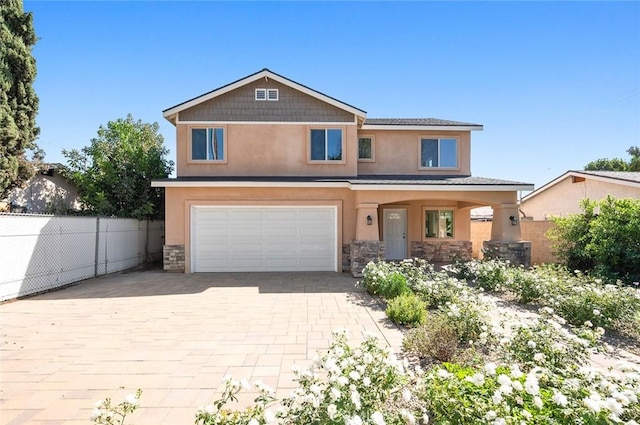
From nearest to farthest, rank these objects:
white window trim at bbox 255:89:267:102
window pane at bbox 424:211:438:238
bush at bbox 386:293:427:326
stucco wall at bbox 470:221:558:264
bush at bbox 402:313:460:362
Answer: bush at bbox 402:313:460:362
bush at bbox 386:293:427:326
white window trim at bbox 255:89:267:102
stucco wall at bbox 470:221:558:264
window pane at bbox 424:211:438:238

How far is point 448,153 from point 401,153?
7.03ft

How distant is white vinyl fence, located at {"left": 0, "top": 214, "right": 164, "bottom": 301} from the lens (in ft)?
27.0

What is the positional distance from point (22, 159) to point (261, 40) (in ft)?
34.6

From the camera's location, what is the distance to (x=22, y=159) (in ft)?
42.5

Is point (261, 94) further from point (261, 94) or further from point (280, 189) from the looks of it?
point (280, 189)

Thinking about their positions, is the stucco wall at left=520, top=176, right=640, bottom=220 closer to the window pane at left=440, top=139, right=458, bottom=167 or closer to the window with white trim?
the window with white trim

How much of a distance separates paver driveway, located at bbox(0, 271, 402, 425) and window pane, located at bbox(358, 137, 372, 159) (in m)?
6.73

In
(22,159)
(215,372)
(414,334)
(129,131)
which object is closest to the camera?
(215,372)

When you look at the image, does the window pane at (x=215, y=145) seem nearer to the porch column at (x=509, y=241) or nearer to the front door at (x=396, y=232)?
the front door at (x=396, y=232)

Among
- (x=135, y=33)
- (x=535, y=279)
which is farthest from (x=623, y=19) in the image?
(x=135, y=33)

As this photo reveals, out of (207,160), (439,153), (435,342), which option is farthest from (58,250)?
(439,153)

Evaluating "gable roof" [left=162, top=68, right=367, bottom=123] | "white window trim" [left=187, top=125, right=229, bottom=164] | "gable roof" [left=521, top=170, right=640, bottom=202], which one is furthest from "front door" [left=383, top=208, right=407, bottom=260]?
"gable roof" [left=521, top=170, right=640, bottom=202]

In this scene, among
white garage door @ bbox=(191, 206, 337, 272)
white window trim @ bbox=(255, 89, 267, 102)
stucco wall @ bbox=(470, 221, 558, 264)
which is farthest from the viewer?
stucco wall @ bbox=(470, 221, 558, 264)

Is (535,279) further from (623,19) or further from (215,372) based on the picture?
(623,19)
